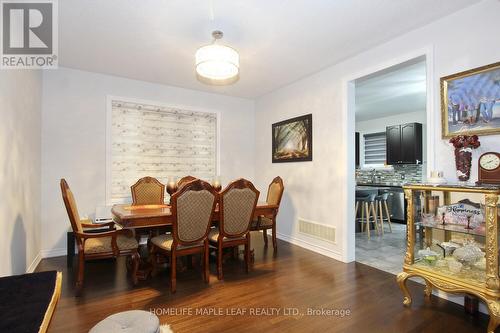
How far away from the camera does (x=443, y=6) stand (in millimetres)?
2389

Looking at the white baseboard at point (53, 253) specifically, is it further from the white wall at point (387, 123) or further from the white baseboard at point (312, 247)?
the white wall at point (387, 123)

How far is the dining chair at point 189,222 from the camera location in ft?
8.28

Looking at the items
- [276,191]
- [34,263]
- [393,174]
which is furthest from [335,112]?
[34,263]

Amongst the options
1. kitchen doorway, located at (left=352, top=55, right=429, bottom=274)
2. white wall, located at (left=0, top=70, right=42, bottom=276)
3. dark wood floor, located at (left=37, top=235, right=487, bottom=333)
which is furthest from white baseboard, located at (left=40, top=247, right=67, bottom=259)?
kitchen doorway, located at (left=352, top=55, right=429, bottom=274)

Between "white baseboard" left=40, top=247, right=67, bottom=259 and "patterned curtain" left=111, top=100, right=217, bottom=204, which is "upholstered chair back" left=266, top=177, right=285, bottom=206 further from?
"white baseboard" left=40, top=247, right=67, bottom=259

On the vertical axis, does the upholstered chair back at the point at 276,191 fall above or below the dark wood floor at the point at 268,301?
above

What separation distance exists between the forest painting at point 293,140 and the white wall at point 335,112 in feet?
0.34

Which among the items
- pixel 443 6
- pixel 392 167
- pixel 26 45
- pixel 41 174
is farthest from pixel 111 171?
pixel 392 167

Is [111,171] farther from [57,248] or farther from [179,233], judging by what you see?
[179,233]

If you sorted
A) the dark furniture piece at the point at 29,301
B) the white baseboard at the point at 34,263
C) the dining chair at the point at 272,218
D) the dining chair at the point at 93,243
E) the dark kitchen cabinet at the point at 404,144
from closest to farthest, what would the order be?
the dark furniture piece at the point at 29,301 < the dining chair at the point at 93,243 < the white baseboard at the point at 34,263 < the dining chair at the point at 272,218 < the dark kitchen cabinet at the point at 404,144

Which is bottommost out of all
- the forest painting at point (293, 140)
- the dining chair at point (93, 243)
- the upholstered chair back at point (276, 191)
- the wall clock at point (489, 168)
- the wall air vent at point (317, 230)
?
the wall air vent at point (317, 230)

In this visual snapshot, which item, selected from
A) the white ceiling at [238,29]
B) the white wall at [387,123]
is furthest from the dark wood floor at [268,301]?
the white wall at [387,123]

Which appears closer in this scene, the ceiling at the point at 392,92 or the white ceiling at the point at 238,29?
the white ceiling at the point at 238,29

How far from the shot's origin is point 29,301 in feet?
4.33
